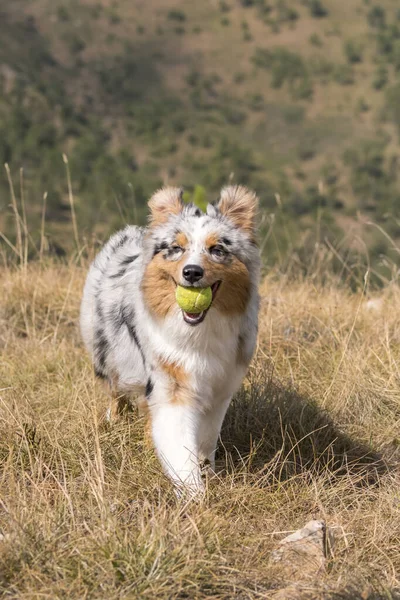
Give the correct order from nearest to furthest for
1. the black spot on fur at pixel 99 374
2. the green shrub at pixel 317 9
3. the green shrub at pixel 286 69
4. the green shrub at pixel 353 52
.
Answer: the black spot on fur at pixel 99 374, the green shrub at pixel 286 69, the green shrub at pixel 353 52, the green shrub at pixel 317 9

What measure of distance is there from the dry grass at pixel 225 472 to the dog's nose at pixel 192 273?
0.85m

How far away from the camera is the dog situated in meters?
4.32

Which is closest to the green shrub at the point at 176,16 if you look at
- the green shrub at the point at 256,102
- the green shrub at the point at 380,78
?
the green shrub at the point at 256,102

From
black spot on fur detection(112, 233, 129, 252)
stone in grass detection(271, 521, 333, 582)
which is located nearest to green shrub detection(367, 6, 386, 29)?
black spot on fur detection(112, 233, 129, 252)

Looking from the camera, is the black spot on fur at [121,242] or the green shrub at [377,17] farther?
the green shrub at [377,17]

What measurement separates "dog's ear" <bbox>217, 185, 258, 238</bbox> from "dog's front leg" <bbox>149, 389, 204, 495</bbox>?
99 cm

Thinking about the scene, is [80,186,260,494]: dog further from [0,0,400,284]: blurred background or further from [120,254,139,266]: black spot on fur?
[0,0,400,284]: blurred background

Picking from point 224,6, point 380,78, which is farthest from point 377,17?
point 224,6

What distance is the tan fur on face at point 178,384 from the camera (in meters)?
4.42

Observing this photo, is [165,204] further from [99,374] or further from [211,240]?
[99,374]

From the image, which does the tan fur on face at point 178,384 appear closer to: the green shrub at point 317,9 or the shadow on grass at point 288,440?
the shadow on grass at point 288,440

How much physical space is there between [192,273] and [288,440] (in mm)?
1462

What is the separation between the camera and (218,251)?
4.36 metres

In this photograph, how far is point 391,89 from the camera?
59125mm
